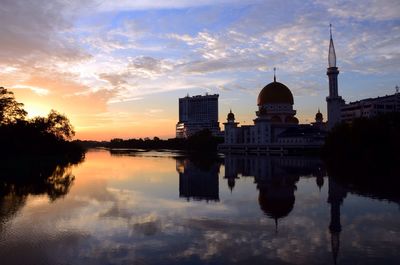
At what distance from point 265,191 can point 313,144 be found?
56339mm

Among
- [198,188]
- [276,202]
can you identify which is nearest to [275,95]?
[198,188]

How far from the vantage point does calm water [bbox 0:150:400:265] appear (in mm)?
13188

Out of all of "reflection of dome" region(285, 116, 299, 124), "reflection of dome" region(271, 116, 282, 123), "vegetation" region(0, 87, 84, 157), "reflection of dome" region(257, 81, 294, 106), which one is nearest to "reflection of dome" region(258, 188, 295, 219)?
"vegetation" region(0, 87, 84, 157)

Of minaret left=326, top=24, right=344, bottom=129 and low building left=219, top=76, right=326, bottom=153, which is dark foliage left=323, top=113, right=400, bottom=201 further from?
low building left=219, top=76, right=326, bottom=153

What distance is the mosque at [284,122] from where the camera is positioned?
83312 millimetres

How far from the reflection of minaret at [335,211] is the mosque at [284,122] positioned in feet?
168

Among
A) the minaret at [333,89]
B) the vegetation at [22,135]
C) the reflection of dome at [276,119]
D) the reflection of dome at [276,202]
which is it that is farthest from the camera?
the reflection of dome at [276,119]

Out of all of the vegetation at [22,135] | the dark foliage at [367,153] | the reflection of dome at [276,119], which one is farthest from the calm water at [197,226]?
the reflection of dome at [276,119]

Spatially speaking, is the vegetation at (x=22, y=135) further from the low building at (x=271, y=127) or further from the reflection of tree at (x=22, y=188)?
the low building at (x=271, y=127)

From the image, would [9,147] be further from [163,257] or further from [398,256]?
[398,256]

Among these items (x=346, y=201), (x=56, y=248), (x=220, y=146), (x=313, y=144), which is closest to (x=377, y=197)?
(x=346, y=201)

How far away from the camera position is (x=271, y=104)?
324 feet

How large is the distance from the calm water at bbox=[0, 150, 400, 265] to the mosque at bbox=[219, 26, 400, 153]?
56.0m

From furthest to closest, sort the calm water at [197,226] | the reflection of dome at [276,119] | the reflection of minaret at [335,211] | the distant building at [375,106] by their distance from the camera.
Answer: the distant building at [375,106] → the reflection of dome at [276,119] → the reflection of minaret at [335,211] → the calm water at [197,226]
